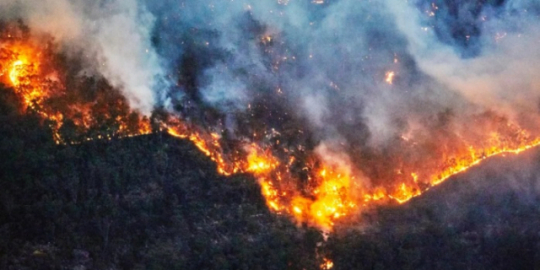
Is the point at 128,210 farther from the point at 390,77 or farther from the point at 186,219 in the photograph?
the point at 390,77

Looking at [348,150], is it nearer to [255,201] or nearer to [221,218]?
[255,201]

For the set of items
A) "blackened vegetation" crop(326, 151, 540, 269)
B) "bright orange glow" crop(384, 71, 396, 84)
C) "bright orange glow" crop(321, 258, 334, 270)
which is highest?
"bright orange glow" crop(384, 71, 396, 84)

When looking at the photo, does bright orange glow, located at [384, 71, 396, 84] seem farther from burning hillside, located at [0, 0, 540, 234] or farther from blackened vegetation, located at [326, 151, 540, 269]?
blackened vegetation, located at [326, 151, 540, 269]

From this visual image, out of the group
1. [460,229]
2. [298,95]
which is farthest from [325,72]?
[460,229]

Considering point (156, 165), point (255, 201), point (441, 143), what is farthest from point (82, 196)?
point (441, 143)

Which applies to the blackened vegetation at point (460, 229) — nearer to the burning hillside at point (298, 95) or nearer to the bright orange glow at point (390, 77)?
the burning hillside at point (298, 95)

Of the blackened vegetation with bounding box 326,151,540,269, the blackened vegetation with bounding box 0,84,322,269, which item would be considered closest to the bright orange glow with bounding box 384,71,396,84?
the blackened vegetation with bounding box 326,151,540,269
